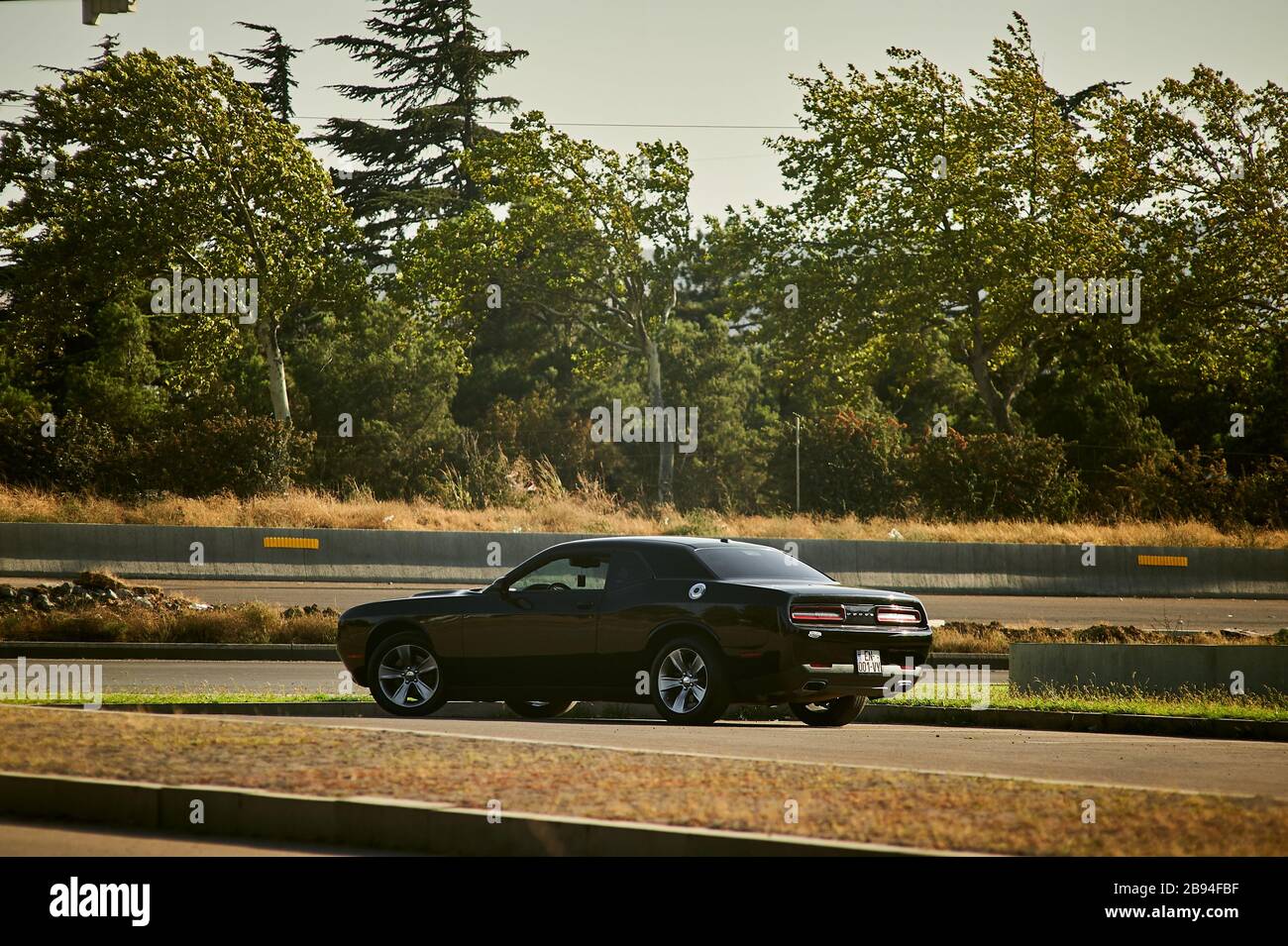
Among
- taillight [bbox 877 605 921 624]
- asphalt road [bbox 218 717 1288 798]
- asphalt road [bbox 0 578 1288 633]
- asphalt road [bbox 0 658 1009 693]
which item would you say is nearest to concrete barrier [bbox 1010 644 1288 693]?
asphalt road [bbox 0 658 1009 693]

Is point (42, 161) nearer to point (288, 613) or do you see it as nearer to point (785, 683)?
point (288, 613)

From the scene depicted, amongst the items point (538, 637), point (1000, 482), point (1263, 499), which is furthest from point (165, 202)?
point (538, 637)

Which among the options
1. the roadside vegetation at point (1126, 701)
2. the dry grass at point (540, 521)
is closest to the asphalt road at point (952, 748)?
the roadside vegetation at point (1126, 701)

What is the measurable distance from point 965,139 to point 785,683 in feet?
101

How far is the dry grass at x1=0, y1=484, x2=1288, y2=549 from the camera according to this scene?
29.3 meters

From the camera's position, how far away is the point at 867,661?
11.9 m

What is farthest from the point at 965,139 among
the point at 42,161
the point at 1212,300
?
the point at 42,161

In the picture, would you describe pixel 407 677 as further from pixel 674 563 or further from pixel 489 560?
pixel 489 560

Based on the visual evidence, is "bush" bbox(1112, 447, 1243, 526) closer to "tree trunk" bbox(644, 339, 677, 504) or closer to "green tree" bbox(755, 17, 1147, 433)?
"green tree" bbox(755, 17, 1147, 433)

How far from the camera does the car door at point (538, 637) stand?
1245cm

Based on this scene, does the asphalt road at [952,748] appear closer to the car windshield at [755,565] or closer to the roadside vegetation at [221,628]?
the car windshield at [755,565]

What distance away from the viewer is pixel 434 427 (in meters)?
53.1

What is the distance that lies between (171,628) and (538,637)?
874 cm

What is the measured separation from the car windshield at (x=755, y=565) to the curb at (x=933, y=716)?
167cm
